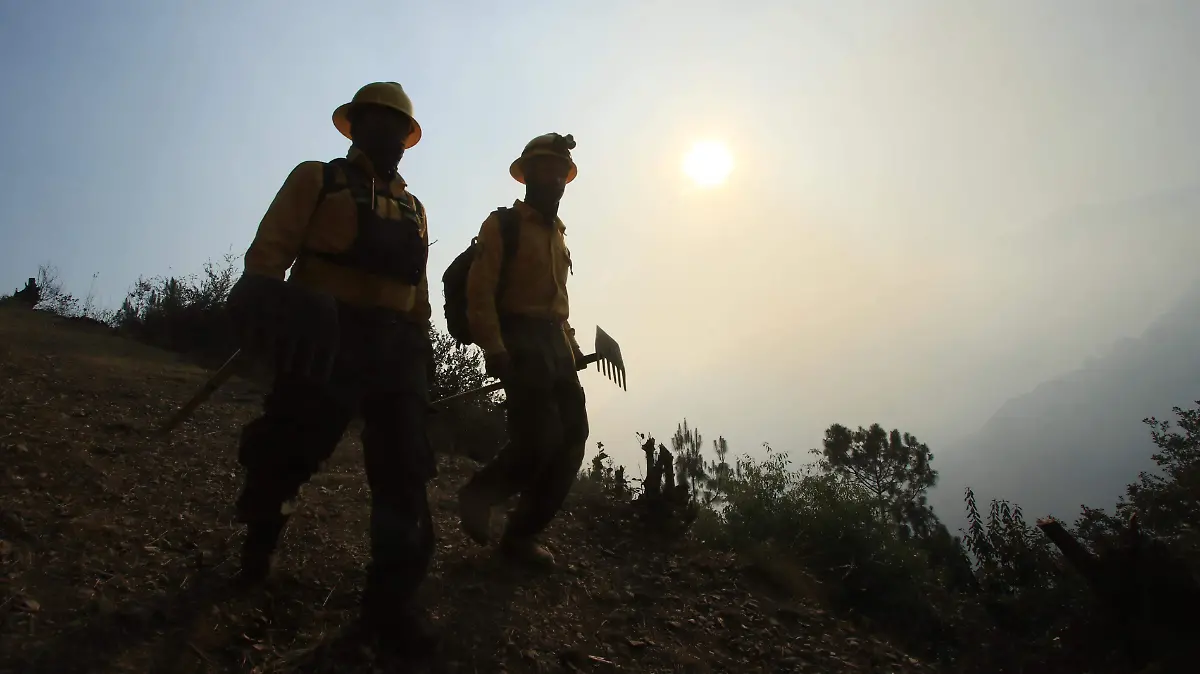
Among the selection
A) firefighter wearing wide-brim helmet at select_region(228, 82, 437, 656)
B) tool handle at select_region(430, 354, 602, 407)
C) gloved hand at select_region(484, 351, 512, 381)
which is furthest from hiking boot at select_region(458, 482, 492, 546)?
firefighter wearing wide-brim helmet at select_region(228, 82, 437, 656)

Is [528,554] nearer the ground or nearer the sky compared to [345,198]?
nearer the ground

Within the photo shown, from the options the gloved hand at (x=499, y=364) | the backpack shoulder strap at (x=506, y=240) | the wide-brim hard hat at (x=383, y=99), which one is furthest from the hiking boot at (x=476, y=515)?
the wide-brim hard hat at (x=383, y=99)

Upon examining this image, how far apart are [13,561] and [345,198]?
6.33 feet

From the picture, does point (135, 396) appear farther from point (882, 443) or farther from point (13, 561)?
point (882, 443)

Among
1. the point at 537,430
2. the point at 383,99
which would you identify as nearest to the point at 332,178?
the point at 383,99

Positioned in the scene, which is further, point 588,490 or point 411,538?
point 588,490

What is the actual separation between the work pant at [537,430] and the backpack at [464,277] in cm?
25

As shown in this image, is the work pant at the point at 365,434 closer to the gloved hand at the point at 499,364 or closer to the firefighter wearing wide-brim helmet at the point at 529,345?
the gloved hand at the point at 499,364

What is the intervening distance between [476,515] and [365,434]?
37.3 inches

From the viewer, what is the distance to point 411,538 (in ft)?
8.09

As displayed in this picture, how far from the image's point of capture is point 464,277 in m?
3.78

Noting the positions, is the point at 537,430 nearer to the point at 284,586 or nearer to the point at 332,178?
the point at 284,586

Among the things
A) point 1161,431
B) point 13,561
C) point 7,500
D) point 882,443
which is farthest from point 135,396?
point 882,443

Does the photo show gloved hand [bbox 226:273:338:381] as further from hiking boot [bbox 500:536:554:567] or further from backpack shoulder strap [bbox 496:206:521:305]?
hiking boot [bbox 500:536:554:567]
